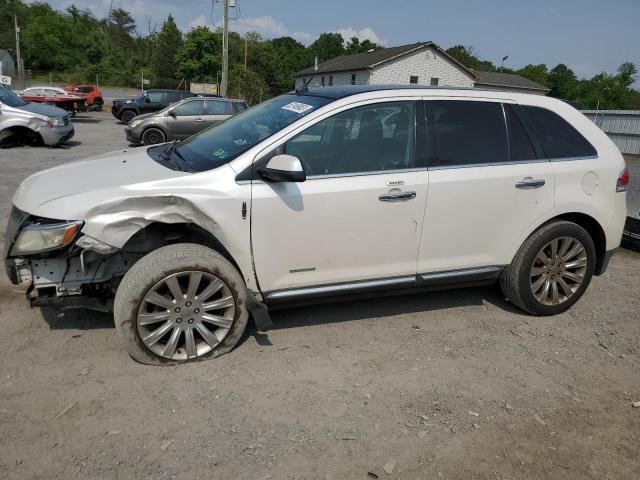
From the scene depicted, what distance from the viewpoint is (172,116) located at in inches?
603

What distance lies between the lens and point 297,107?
12.5ft

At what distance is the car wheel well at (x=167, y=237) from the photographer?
3.49 meters

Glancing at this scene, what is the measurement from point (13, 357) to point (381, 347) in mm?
2561

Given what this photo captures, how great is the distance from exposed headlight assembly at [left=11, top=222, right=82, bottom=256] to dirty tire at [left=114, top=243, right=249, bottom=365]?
1.39 ft

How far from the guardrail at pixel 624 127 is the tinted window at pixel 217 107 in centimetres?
1539

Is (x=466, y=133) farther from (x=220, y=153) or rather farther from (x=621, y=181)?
(x=220, y=153)

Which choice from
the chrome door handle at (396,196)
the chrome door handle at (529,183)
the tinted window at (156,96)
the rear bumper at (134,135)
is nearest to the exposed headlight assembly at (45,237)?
the chrome door handle at (396,196)

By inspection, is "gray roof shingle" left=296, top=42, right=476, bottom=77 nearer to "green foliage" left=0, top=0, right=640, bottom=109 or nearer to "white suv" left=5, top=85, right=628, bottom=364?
"green foliage" left=0, top=0, right=640, bottom=109

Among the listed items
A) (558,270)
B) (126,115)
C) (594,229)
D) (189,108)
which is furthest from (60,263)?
(126,115)

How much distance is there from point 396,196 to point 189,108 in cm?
1346

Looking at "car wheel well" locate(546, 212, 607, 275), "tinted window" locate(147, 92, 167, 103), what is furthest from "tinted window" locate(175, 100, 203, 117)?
"car wheel well" locate(546, 212, 607, 275)

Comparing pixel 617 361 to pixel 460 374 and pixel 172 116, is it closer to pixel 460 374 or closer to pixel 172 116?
pixel 460 374

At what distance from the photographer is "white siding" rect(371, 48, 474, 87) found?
137ft

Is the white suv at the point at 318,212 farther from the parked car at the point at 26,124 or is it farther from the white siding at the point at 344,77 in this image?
the white siding at the point at 344,77
